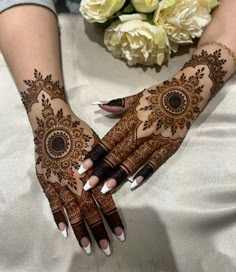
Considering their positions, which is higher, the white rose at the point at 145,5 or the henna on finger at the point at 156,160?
the white rose at the point at 145,5

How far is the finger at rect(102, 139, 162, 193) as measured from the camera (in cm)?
76

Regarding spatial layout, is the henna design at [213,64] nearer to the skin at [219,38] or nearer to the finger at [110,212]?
the skin at [219,38]

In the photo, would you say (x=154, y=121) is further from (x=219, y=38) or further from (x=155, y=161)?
(x=219, y=38)

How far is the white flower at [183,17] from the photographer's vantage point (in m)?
0.83

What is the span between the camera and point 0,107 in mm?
878

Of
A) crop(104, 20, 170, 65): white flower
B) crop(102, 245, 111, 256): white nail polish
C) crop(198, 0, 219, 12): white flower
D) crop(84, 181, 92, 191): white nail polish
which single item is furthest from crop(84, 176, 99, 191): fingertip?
crop(198, 0, 219, 12): white flower

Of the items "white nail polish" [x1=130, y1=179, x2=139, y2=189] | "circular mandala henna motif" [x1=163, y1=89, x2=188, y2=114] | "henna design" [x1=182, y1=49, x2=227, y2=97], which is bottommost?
"white nail polish" [x1=130, y1=179, x2=139, y2=189]

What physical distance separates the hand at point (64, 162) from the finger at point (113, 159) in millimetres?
21

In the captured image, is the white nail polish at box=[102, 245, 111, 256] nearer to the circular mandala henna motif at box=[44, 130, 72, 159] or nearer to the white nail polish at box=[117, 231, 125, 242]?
the white nail polish at box=[117, 231, 125, 242]

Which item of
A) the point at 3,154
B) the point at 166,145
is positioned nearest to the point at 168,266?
the point at 166,145

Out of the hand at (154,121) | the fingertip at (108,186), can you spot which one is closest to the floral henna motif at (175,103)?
the hand at (154,121)

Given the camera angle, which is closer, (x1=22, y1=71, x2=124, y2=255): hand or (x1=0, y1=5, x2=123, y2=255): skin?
(x1=22, y1=71, x2=124, y2=255): hand

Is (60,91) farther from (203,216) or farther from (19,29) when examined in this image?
(203,216)

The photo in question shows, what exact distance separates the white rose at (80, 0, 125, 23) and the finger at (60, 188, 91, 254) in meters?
0.33
